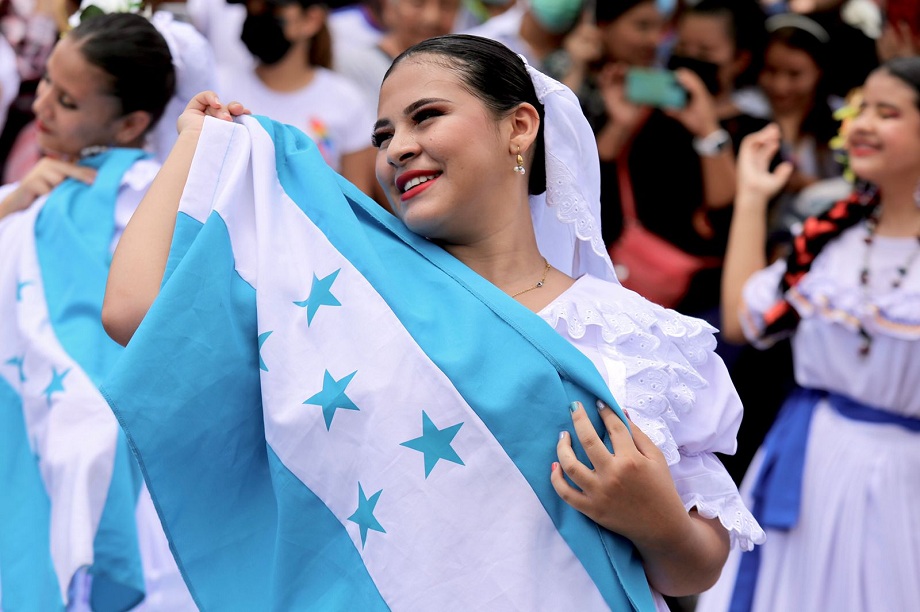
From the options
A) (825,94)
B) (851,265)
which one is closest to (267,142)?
(851,265)

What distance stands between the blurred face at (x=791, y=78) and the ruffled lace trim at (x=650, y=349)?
343cm

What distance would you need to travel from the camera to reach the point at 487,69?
250 cm

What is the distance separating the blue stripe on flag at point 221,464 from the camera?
7.13ft

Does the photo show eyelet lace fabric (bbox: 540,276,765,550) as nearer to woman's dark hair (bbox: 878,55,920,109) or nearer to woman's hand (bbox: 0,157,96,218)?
woman's hand (bbox: 0,157,96,218)

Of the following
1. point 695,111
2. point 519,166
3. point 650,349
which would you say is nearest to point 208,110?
point 519,166

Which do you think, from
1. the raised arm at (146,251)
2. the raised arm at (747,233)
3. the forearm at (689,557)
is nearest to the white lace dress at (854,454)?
the raised arm at (747,233)

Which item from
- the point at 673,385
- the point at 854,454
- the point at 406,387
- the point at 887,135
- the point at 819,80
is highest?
the point at 406,387

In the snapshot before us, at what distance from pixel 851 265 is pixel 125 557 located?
97.8 inches

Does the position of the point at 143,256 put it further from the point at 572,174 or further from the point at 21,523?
the point at 21,523

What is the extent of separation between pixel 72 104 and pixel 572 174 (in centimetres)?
162

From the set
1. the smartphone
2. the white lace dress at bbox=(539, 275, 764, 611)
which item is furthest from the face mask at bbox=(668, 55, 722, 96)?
the white lace dress at bbox=(539, 275, 764, 611)

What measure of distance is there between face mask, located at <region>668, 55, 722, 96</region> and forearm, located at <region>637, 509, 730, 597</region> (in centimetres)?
342

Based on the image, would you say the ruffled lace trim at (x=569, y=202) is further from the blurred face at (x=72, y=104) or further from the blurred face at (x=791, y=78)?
the blurred face at (x=791, y=78)

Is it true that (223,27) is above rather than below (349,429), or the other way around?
→ below
